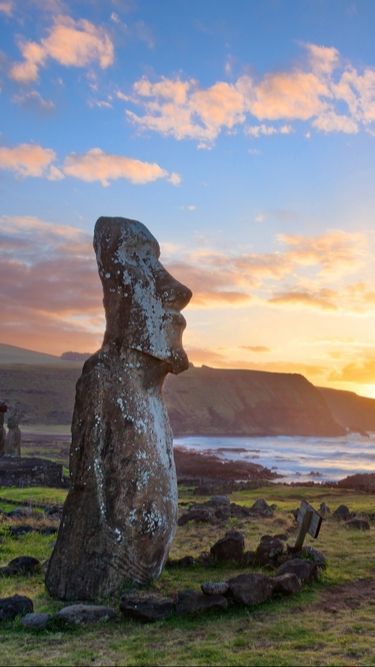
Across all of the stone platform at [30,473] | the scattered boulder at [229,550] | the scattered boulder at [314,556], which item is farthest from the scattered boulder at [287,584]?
the stone platform at [30,473]

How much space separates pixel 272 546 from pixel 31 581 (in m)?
4.41

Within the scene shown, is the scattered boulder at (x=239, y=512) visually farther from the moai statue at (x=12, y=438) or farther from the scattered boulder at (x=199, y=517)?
the moai statue at (x=12, y=438)

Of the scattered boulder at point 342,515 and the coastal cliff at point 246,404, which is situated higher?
the coastal cliff at point 246,404

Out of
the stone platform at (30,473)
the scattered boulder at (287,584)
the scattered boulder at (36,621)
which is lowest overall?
the stone platform at (30,473)


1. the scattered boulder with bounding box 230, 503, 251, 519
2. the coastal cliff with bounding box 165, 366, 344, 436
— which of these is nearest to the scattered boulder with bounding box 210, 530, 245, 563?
the scattered boulder with bounding box 230, 503, 251, 519

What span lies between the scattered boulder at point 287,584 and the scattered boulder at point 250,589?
20 cm

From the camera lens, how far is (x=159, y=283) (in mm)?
11227

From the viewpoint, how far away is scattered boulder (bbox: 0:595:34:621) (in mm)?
8484

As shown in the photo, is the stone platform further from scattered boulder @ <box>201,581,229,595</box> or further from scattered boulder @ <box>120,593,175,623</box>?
scattered boulder @ <box>201,581,229,595</box>

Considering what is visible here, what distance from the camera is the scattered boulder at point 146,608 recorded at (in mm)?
8406

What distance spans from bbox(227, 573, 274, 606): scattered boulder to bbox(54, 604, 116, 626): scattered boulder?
1.70 m

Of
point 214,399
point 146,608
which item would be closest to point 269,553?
point 146,608

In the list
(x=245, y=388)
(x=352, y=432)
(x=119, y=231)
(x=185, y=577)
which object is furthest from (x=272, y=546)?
(x=352, y=432)

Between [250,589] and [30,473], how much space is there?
72.9 feet
